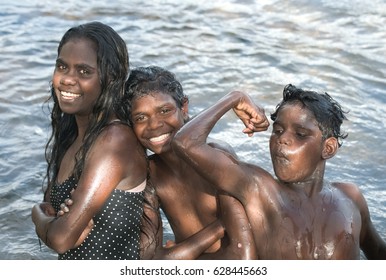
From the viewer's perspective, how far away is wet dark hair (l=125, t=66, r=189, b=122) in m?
3.86

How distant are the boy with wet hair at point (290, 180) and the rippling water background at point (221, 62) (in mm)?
1567

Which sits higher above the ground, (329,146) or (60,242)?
(329,146)

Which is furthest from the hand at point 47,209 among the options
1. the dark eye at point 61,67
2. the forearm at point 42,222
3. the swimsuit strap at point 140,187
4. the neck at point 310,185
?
the neck at point 310,185

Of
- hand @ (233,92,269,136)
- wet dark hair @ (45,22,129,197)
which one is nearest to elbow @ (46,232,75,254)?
wet dark hair @ (45,22,129,197)

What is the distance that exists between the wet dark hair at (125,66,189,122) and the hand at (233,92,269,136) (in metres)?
0.36

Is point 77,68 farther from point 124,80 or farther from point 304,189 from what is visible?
point 304,189

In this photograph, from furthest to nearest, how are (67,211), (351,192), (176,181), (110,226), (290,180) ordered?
(176,181), (351,192), (110,226), (290,180), (67,211)

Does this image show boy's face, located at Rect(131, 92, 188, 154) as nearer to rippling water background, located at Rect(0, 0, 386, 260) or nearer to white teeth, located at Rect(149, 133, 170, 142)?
white teeth, located at Rect(149, 133, 170, 142)

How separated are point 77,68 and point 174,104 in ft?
1.73

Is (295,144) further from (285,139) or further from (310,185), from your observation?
(310,185)

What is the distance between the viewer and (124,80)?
3.85m

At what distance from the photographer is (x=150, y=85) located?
3869 millimetres

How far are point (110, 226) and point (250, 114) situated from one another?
2.83 ft

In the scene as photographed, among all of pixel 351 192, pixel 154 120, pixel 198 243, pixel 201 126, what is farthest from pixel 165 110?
pixel 351 192
